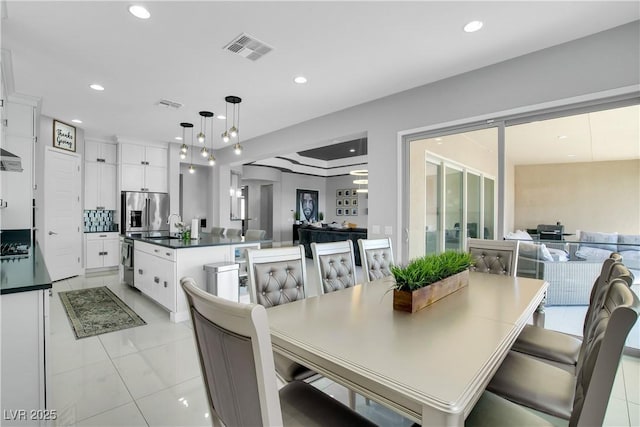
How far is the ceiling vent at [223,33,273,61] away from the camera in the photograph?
2783 mm

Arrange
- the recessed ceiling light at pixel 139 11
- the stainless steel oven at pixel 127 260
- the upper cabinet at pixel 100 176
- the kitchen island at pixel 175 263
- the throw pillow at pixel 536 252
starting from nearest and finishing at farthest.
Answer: the recessed ceiling light at pixel 139 11 → the throw pillow at pixel 536 252 → the kitchen island at pixel 175 263 → the stainless steel oven at pixel 127 260 → the upper cabinet at pixel 100 176

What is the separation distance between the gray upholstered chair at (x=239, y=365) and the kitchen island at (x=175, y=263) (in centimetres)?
269

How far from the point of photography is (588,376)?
91cm

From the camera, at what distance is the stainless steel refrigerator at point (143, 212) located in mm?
6430

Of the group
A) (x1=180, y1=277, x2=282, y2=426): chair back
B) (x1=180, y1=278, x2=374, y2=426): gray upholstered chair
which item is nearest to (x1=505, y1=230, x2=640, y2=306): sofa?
(x1=180, y1=278, x2=374, y2=426): gray upholstered chair

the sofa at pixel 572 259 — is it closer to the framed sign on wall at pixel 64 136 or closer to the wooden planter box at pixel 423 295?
the wooden planter box at pixel 423 295

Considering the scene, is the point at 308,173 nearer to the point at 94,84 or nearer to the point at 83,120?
the point at 83,120

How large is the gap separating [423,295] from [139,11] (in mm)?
2905

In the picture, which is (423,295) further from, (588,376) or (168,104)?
(168,104)

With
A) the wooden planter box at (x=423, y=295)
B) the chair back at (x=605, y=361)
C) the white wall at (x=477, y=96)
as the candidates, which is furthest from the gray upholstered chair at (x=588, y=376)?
the white wall at (x=477, y=96)

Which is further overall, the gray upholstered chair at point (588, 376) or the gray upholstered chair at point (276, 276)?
the gray upholstered chair at point (276, 276)

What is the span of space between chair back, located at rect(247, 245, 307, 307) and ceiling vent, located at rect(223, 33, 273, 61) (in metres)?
1.98

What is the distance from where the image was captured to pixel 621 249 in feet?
9.26

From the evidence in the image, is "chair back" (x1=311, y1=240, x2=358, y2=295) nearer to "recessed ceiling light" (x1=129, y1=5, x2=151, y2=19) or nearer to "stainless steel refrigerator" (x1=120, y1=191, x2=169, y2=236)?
"recessed ceiling light" (x1=129, y1=5, x2=151, y2=19)
